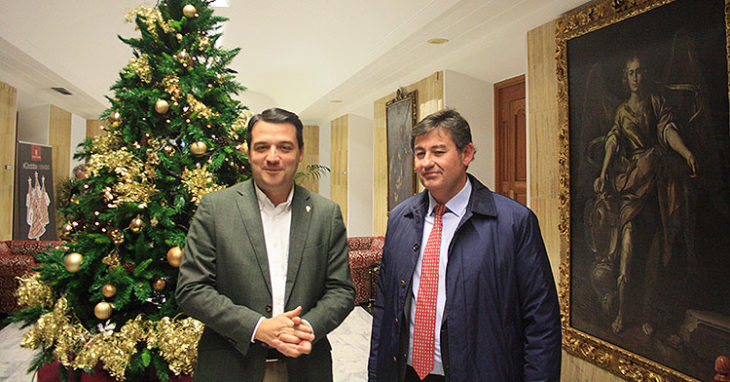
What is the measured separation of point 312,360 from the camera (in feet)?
5.20

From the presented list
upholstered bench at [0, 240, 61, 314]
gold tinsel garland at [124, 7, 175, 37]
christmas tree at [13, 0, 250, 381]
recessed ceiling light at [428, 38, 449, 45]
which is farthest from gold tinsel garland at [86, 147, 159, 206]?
upholstered bench at [0, 240, 61, 314]

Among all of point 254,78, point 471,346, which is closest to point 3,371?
point 471,346

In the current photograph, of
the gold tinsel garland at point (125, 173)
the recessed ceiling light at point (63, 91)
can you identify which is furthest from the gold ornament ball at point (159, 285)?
the recessed ceiling light at point (63, 91)

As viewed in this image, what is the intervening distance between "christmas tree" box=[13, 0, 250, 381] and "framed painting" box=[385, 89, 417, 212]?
3.75 meters

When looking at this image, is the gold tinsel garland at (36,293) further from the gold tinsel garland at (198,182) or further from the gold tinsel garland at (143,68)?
the gold tinsel garland at (143,68)

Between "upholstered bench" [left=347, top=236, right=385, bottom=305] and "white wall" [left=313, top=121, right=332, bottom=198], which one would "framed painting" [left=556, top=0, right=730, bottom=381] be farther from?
"white wall" [left=313, top=121, right=332, bottom=198]

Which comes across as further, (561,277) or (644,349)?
(561,277)

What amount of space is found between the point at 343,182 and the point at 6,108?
604cm

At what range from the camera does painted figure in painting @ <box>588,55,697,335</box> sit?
2.48 m

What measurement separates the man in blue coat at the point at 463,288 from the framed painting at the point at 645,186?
1425mm

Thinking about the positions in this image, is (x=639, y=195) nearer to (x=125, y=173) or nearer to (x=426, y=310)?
(x=426, y=310)

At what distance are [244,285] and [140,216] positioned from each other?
3.47 ft

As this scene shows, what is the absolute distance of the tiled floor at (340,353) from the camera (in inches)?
144

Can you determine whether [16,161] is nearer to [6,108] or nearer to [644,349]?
[6,108]
